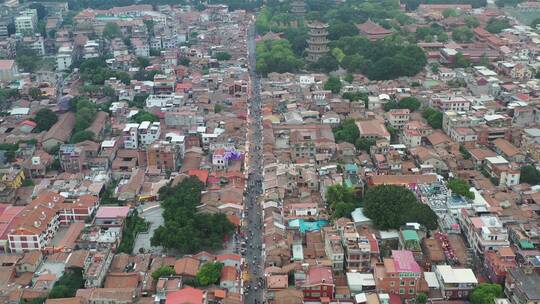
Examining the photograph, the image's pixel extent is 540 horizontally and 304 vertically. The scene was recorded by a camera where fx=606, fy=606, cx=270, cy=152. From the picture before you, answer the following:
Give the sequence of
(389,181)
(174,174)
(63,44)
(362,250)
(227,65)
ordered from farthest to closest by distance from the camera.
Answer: (63,44)
(227,65)
(174,174)
(389,181)
(362,250)

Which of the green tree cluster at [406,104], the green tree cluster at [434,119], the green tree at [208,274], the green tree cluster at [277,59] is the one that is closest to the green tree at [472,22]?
the green tree cluster at [277,59]

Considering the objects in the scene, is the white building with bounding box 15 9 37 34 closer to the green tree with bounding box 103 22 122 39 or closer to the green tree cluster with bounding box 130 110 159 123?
the green tree with bounding box 103 22 122 39

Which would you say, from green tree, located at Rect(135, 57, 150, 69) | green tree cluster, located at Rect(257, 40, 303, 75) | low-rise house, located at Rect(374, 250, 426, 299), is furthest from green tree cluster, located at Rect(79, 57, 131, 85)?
low-rise house, located at Rect(374, 250, 426, 299)

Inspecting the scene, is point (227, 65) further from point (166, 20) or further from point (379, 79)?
point (166, 20)

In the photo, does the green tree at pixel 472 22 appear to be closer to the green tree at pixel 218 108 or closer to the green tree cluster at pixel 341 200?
the green tree at pixel 218 108

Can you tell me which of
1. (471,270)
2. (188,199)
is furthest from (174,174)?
(471,270)

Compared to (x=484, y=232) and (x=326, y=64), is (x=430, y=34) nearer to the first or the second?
(x=326, y=64)
